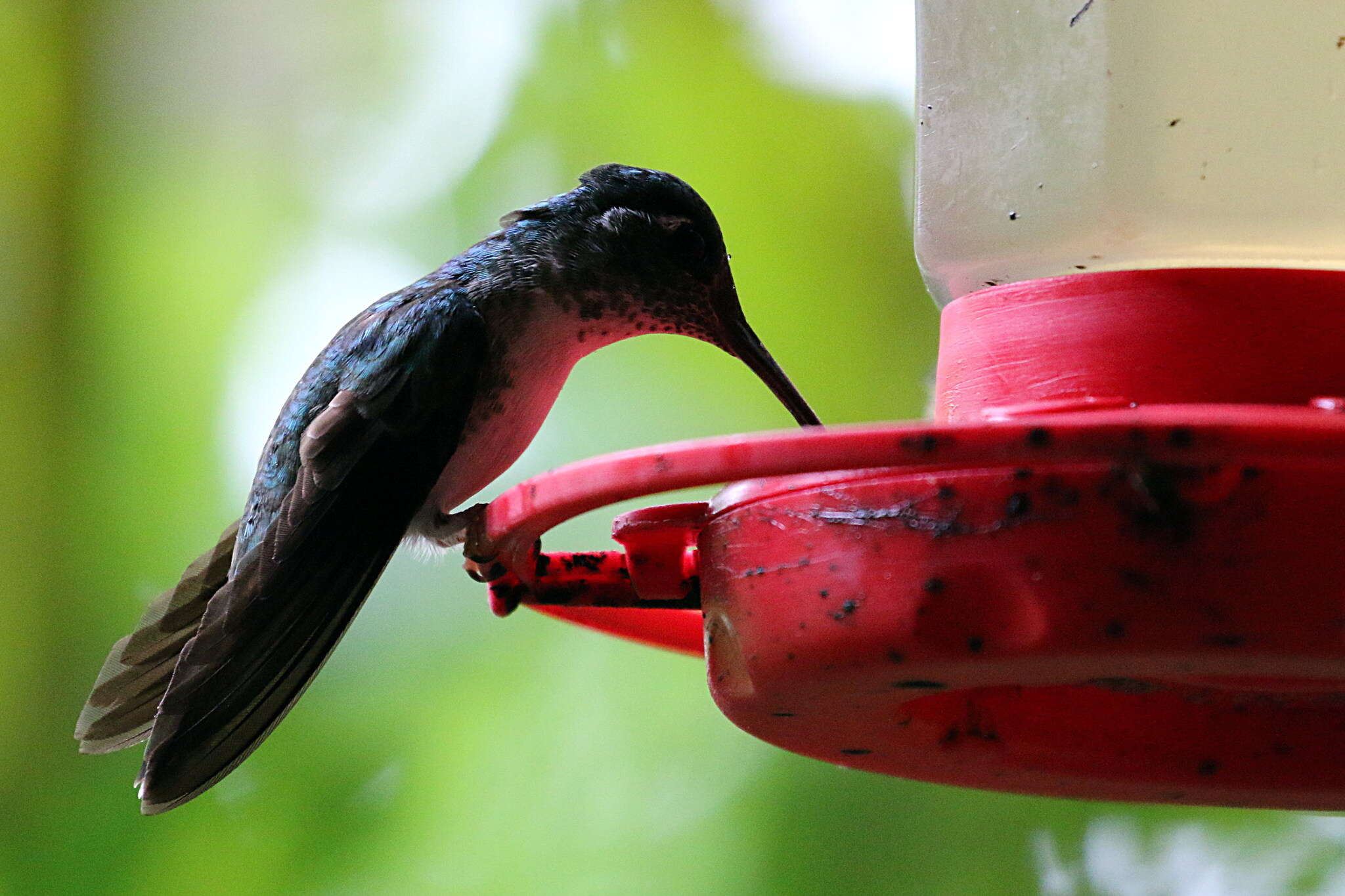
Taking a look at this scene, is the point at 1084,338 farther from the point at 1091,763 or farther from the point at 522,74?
the point at 522,74

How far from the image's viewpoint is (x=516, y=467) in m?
3.14

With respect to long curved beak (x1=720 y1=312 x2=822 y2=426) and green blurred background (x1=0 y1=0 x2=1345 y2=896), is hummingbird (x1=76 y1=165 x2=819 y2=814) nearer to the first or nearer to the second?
long curved beak (x1=720 y1=312 x2=822 y2=426)

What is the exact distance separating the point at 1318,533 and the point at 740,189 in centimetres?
244

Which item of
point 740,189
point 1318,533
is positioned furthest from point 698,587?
point 740,189

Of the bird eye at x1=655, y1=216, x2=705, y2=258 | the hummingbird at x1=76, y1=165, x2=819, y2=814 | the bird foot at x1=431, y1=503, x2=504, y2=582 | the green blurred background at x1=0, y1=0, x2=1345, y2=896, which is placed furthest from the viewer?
the green blurred background at x1=0, y1=0, x2=1345, y2=896

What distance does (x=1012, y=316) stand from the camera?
1389mm

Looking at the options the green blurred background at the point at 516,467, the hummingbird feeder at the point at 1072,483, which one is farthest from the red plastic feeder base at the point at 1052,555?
the green blurred background at the point at 516,467

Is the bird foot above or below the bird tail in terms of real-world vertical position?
above

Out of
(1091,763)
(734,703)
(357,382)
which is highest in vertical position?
(357,382)

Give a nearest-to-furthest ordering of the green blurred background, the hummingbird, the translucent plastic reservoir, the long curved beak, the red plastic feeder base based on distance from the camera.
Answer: the red plastic feeder base < the translucent plastic reservoir < the hummingbird < the long curved beak < the green blurred background

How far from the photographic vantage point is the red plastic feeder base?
99 centimetres

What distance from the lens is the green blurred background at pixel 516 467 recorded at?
299 cm

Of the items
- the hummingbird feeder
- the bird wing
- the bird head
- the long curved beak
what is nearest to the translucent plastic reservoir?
the hummingbird feeder

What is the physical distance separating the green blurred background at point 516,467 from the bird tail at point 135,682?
100 centimetres
